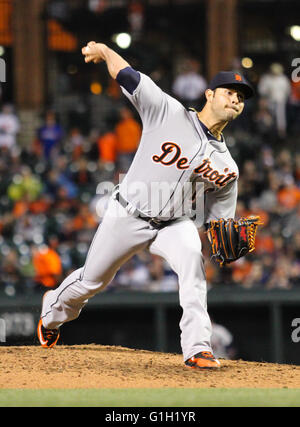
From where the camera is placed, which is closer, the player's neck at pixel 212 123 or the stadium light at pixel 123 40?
the player's neck at pixel 212 123

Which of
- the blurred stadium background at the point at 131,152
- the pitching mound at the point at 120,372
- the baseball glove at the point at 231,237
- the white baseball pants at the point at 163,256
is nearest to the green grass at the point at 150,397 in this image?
the pitching mound at the point at 120,372

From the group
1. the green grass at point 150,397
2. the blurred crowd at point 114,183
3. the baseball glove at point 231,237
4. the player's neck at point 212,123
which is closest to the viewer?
the green grass at point 150,397

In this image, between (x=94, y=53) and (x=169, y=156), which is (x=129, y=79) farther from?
(x=169, y=156)

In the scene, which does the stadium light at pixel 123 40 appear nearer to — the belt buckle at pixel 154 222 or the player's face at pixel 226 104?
the player's face at pixel 226 104

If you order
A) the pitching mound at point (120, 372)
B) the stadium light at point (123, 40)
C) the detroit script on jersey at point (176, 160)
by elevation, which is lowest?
the pitching mound at point (120, 372)

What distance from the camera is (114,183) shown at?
12.6 m

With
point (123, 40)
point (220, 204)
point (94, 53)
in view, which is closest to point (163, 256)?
point (220, 204)

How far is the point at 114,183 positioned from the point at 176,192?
23.4ft

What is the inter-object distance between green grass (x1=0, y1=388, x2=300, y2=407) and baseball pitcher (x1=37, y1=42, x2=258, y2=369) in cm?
63

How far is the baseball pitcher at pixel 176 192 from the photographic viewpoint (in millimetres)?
5461

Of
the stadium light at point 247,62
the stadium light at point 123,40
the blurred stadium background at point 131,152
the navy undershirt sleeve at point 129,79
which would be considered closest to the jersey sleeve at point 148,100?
the navy undershirt sleeve at point 129,79

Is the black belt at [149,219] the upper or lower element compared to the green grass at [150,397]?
upper

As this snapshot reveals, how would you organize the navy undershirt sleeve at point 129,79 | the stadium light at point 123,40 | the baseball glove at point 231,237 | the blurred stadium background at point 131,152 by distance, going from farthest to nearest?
the stadium light at point 123,40
the blurred stadium background at point 131,152
the baseball glove at point 231,237
the navy undershirt sleeve at point 129,79

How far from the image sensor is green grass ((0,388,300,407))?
15.1ft
